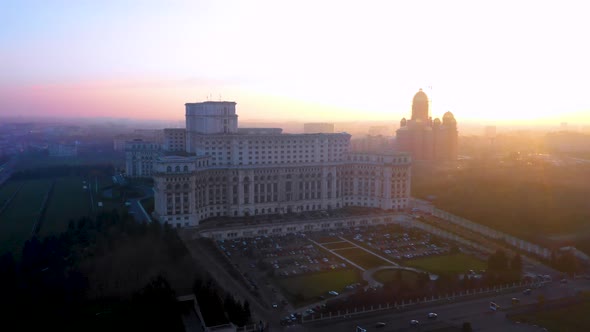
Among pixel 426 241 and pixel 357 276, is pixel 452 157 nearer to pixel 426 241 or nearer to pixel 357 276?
pixel 426 241

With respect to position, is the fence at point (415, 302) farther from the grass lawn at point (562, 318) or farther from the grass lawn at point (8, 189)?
the grass lawn at point (8, 189)

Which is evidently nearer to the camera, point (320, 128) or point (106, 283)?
point (106, 283)

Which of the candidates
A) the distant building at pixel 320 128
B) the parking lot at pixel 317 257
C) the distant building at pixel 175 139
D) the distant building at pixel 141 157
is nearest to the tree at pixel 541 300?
the parking lot at pixel 317 257

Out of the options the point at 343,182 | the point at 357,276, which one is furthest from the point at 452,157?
the point at 357,276

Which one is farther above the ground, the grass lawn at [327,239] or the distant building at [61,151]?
the distant building at [61,151]

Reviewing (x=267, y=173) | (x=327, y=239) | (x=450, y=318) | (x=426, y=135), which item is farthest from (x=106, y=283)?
(x=426, y=135)

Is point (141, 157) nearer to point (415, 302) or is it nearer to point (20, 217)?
point (20, 217)

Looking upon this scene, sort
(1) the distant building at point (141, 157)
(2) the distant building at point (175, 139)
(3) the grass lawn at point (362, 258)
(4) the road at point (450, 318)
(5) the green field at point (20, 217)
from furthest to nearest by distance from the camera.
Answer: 1. (1) the distant building at point (141, 157)
2. (2) the distant building at point (175, 139)
3. (5) the green field at point (20, 217)
4. (3) the grass lawn at point (362, 258)
5. (4) the road at point (450, 318)
